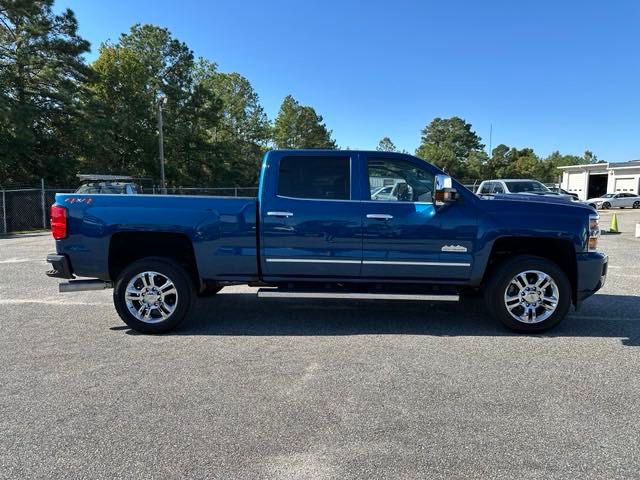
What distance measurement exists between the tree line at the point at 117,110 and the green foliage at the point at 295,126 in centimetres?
15

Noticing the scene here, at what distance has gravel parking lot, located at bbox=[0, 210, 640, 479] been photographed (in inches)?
113

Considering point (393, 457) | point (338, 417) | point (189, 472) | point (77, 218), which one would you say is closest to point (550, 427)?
point (393, 457)

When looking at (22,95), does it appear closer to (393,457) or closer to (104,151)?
(104,151)

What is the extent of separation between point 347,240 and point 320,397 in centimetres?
194

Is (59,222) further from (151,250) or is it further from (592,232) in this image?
(592,232)

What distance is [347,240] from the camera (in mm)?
5207

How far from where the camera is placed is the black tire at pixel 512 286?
5.17 m

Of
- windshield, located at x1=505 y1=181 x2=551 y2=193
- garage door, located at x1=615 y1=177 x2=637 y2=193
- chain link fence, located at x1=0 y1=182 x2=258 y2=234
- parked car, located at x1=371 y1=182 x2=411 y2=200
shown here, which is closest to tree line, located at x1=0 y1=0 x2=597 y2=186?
chain link fence, located at x1=0 y1=182 x2=258 y2=234

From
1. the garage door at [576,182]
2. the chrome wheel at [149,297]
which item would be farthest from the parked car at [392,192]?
the garage door at [576,182]

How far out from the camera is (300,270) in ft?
17.5

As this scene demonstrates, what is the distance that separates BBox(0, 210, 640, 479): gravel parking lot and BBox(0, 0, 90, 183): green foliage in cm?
2472

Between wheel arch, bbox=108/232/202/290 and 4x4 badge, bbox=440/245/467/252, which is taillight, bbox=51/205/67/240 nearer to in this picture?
wheel arch, bbox=108/232/202/290

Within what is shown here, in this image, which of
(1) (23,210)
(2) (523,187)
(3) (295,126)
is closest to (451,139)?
(3) (295,126)

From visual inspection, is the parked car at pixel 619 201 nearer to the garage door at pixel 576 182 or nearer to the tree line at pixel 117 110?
the garage door at pixel 576 182
